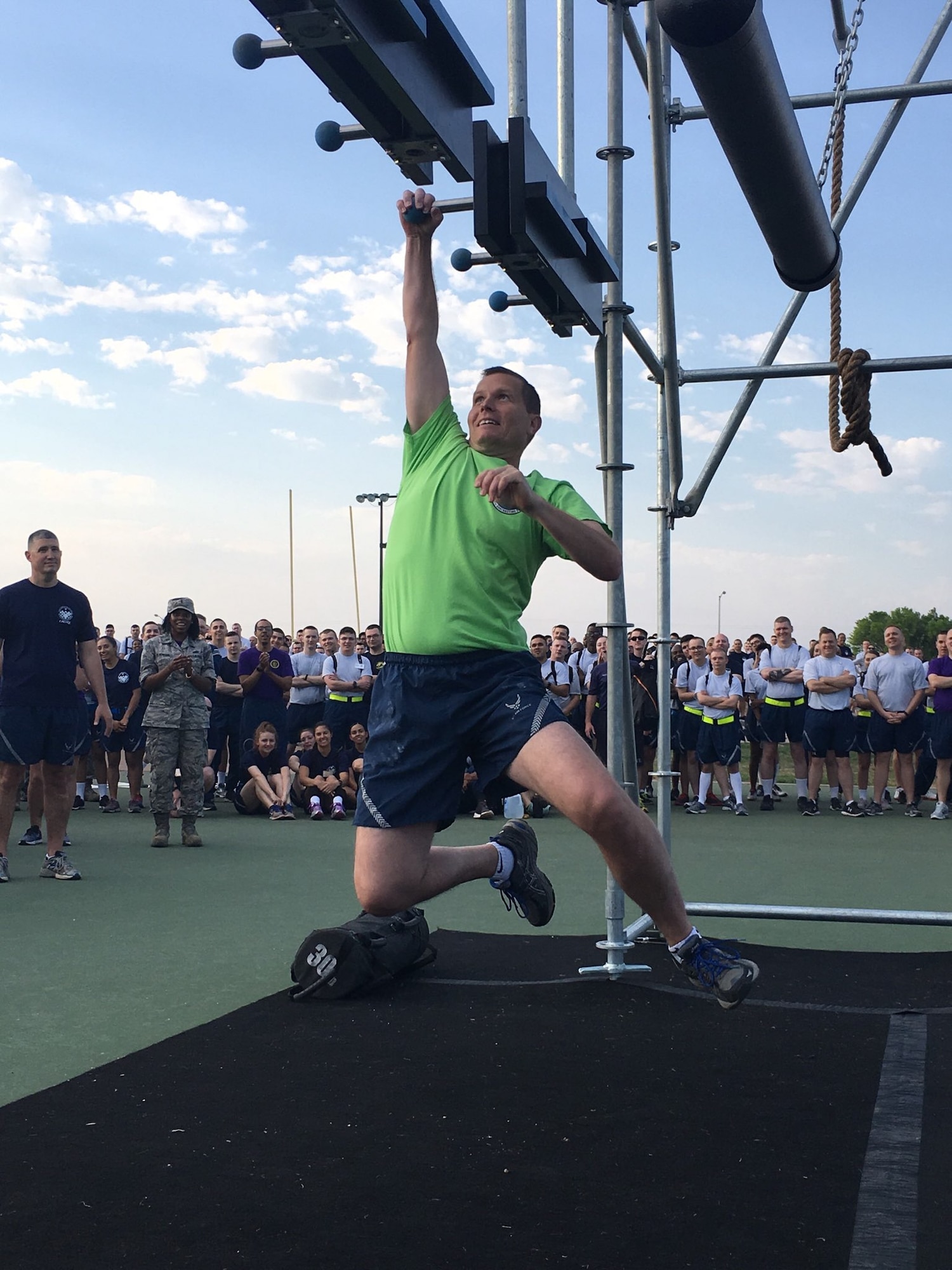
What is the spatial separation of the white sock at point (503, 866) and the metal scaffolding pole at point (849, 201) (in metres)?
1.90

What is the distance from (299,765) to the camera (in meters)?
11.7

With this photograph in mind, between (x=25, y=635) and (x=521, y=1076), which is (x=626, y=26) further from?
(x=25, y=635)

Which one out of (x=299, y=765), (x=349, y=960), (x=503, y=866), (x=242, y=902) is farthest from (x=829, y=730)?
(x=503, y=866)

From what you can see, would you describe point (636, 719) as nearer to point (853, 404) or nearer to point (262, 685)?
point (262, 685)

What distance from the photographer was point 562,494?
330cm

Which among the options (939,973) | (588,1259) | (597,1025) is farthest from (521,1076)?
(939,973)

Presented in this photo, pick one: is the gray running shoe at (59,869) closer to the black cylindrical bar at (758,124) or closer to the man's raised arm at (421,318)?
the man's raised arm at (421,318)

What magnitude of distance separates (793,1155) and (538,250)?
94.3 inches

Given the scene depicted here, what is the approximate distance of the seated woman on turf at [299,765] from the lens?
11602 mm

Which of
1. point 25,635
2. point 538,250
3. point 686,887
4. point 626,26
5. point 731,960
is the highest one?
point 626,26

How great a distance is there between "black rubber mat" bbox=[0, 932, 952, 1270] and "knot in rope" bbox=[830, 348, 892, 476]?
1895mm

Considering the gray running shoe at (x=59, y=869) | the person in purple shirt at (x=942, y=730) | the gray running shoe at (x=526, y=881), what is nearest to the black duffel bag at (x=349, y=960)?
the gray running shoe at (x=526, y=881)

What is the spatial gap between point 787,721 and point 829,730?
456 mm

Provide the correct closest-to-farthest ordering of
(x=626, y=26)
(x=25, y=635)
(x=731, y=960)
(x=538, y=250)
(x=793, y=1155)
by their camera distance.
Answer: (x=793, y=1155) < (x=731, y=960) < (x=538, y=250) < (x=626, y=26) < (x=25, y=635)
